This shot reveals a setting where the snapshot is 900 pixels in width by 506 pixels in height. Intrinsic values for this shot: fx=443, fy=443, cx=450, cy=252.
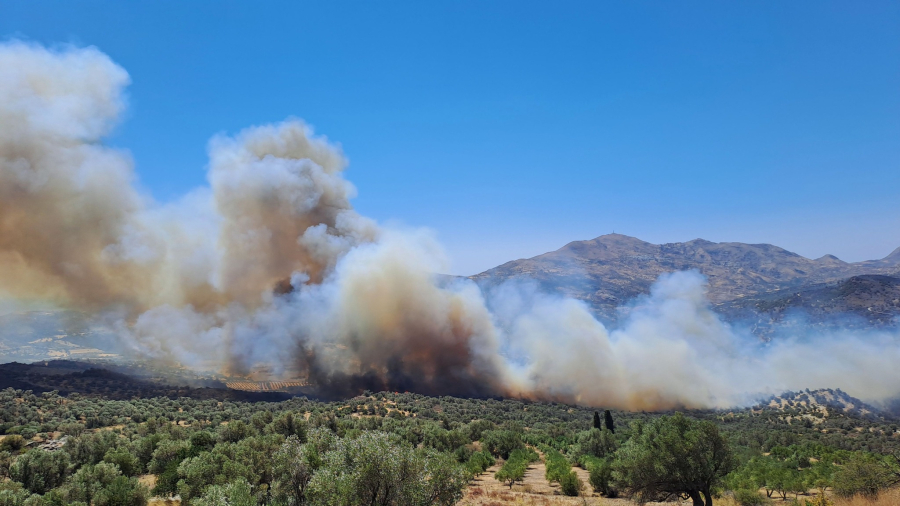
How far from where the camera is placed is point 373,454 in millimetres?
13930

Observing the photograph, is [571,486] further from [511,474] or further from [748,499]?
[748,499]

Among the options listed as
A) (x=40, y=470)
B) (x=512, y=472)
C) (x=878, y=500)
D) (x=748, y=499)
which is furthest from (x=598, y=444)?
(x=40, y=470)

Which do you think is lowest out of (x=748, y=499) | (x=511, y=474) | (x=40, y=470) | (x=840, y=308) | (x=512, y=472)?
(x=840, y=308)

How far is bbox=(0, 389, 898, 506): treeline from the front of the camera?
15266mm

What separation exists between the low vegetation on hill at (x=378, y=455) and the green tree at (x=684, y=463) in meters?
0.06

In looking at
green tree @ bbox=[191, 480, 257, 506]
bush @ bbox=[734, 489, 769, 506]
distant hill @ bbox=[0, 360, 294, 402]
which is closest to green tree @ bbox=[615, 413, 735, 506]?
bush @ bbox=[734, 489, 769, 506]

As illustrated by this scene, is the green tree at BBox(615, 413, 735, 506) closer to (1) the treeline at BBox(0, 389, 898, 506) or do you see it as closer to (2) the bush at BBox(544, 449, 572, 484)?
(1) the treeline at BBox(0, 389, 898, 506)

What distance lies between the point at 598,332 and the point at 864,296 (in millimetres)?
111201

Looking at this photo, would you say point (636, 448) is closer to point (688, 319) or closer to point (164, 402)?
point (164, 402)

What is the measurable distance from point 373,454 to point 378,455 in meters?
0.16

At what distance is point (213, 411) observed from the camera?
52.6 meters

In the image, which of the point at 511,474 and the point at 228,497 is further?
the point at 511,474

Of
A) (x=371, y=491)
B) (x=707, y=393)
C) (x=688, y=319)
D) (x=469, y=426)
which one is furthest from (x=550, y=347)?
(x=371, y=491)

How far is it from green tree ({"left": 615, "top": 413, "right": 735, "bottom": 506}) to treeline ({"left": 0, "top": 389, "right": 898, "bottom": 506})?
0.05 meters
